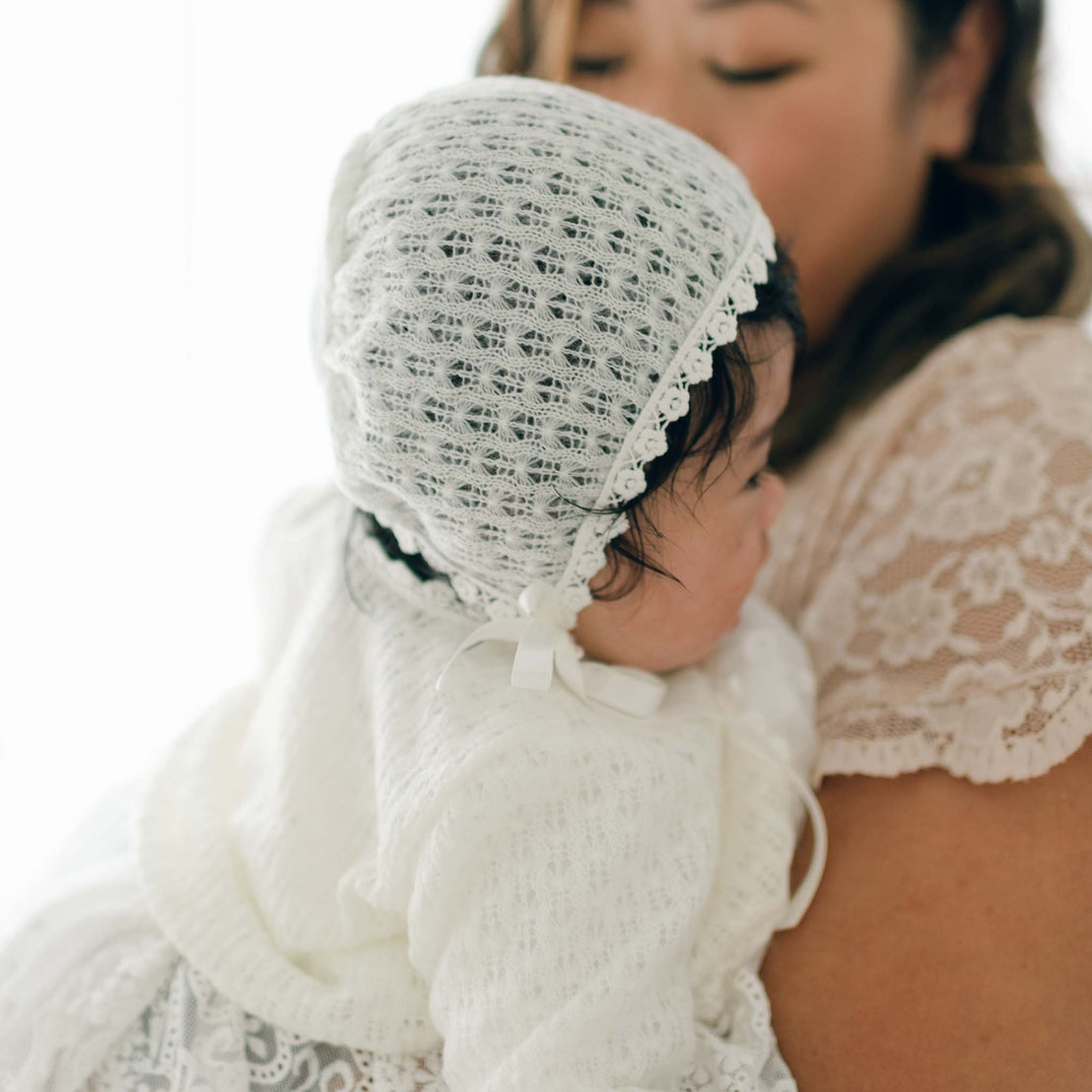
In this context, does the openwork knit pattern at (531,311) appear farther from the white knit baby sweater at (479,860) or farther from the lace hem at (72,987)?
the lace hem at (72,987)

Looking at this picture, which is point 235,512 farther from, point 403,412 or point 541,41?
point 403,412

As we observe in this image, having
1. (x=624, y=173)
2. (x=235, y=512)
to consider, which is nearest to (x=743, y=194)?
(x=624, y=173)

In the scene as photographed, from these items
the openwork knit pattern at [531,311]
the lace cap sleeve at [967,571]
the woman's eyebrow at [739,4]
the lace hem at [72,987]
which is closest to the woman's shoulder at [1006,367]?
the lace cap sleeve at [967,571]

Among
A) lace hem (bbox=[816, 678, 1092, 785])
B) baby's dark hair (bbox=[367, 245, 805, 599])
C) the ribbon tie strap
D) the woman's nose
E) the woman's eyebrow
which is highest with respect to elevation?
the woman's eyebrow

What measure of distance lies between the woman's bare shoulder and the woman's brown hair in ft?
2.25

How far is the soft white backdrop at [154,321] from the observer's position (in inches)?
68.6

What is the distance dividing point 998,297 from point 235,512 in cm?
153

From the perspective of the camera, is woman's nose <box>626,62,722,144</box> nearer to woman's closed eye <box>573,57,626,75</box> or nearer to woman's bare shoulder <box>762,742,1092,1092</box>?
woman's closed eye <box>573,57,626,75</box>

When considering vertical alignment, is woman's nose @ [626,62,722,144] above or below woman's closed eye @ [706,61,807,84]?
below

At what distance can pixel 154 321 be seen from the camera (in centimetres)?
189

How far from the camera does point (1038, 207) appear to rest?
5.26 feet

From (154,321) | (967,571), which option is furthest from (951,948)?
(154,321)

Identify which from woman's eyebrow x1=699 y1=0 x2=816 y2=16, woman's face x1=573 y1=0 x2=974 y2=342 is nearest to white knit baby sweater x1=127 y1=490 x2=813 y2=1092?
woman's face x1=573 y1=0 x2=974 y2=342

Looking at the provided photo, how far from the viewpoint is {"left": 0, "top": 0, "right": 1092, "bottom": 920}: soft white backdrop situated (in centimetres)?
174
